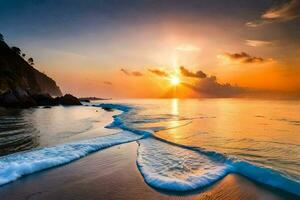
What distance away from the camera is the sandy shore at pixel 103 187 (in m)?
7.10

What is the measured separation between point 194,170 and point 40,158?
265 inches

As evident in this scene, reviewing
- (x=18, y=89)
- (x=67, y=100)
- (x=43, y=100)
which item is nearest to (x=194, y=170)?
(x=18, y=89)

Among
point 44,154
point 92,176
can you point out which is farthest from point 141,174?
point 44,154

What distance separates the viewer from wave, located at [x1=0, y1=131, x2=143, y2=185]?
8938 millimetres

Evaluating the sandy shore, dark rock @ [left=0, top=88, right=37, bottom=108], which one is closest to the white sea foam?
the sandy shore

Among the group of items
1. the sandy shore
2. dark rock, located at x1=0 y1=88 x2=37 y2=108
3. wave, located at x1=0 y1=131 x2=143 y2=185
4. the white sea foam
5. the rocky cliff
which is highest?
the rocky cliff

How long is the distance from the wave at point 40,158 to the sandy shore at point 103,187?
1.56ft

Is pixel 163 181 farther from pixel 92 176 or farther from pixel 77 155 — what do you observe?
pixel 77 155

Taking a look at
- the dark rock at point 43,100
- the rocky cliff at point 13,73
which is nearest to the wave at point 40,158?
the rocky cliff at point 13,73

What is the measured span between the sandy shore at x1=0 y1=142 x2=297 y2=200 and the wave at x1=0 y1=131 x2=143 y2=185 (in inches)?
18.7

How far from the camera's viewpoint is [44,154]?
11.6 m

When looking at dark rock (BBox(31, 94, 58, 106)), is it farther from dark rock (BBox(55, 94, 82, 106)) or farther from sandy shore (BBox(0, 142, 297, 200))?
sandy shore (BBox(0, 142, 297, 200))

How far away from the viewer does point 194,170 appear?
31.7 ft

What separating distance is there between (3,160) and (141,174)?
19.9ft
